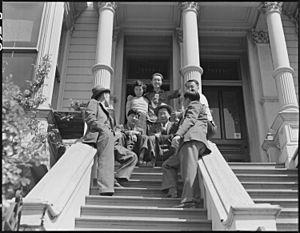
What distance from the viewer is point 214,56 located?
1614cm

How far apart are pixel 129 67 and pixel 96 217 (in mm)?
10793

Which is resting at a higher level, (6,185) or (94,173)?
(94,173)

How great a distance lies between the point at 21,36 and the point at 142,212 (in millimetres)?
7915

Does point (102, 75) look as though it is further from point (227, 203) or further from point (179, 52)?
point (227, 203)

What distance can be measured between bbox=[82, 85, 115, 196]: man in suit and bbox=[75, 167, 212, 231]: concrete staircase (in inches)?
9.7

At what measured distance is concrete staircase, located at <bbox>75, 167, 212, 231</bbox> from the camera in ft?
18.7

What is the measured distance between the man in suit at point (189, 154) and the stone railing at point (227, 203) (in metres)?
0.13

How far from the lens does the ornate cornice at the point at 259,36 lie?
49.1ft

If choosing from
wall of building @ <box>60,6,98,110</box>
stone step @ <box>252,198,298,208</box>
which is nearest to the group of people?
stone step @ <box>252,198,298,208</box>

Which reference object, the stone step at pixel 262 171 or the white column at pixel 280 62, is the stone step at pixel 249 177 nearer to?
the stone step at pixel 262 171

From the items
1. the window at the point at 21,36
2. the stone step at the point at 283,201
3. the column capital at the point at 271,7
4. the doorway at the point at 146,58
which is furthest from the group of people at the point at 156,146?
the doorway at the point at 146,58

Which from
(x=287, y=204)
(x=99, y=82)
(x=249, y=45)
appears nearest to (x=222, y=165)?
(x=287, y=204)

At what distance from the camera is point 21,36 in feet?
40.3

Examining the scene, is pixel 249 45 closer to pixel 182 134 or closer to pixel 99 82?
pixel 99 82
